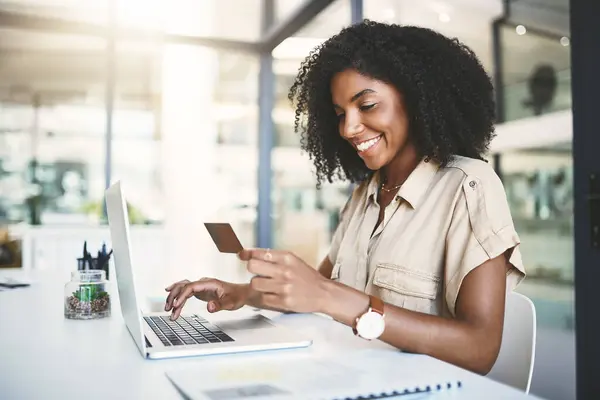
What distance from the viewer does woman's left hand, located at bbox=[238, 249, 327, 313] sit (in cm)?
89

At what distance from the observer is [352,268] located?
1.47 meters

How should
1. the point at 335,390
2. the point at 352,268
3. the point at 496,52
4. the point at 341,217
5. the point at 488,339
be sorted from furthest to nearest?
the point at 496,52
the point at 341,217
the point at 352,268
the point at 488,339
the point at 335,390

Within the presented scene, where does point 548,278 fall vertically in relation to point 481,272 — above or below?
below

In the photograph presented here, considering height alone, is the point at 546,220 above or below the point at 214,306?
above

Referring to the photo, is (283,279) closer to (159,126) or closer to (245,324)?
(245,324)

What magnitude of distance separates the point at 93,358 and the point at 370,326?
46cm

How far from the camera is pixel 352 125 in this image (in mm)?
1425

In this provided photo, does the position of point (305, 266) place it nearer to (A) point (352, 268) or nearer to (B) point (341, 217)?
(A) point (352, 268)

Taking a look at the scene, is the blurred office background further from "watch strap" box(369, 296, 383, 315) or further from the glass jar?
"watch strap" box(369, 296, 383, 315)

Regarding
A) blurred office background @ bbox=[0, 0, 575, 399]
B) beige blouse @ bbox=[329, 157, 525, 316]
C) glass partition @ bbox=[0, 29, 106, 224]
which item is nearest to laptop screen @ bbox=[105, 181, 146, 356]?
beige blouse @ bbox=[329, 157, 525, 316]

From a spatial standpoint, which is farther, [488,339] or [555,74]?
[555,74]

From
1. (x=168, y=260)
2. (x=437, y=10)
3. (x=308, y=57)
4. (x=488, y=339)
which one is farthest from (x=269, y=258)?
(x=168, y=260)

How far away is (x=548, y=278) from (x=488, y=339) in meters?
1.59

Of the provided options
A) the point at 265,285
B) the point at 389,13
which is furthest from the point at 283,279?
the point at 389,13
